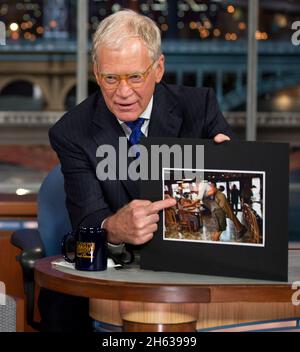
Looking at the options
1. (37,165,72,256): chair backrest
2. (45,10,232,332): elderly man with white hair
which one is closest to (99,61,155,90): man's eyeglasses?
(45,10,232,332): elderly man with white hair

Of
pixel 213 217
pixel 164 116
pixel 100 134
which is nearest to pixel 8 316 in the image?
pixel 100 134

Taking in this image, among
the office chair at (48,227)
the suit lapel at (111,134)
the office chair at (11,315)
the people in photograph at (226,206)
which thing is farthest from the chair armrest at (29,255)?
the people in photograph at (226,206)

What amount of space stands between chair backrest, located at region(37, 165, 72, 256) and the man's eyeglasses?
0.66 meters

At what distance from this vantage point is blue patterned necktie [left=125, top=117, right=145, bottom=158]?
2.47 meters

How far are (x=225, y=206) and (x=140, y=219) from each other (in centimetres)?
20

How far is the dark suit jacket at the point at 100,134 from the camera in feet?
7.98

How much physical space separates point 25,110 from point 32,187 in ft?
2.30

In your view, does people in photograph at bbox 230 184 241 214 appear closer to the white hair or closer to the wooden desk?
the wooden desk

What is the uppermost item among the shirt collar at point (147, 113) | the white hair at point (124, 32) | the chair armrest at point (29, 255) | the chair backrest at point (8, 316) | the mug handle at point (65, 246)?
the white hair at point (124, 32)

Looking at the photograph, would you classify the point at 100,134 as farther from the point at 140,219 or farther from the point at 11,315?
the point at 11,315

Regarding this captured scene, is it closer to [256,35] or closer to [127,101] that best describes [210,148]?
[127,101]

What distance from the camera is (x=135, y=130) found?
2.48 m

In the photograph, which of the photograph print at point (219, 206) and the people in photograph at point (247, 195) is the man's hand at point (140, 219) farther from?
the people in photograph at point (247, 195)

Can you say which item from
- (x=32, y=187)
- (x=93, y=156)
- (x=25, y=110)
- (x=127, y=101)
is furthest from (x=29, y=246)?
(x=25, y=110)
